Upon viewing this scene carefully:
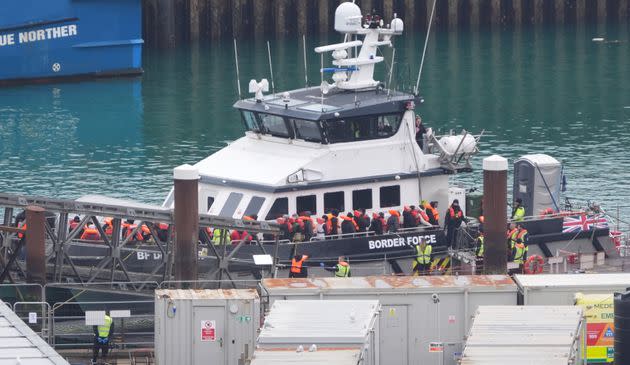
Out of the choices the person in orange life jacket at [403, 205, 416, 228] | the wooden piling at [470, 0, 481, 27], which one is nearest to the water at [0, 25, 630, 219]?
the wooden piling at [470, 0, 481, 27]

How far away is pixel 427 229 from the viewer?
33.7m

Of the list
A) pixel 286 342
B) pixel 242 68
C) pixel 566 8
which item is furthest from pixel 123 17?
pixel 286 342

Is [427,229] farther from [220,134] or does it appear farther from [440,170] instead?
[220,134]

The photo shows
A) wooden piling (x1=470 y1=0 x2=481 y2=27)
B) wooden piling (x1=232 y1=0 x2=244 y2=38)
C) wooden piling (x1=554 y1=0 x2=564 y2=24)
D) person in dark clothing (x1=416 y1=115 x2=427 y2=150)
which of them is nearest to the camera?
person in dark clothing (x1=416 y1=115 x2=427 y2=150)

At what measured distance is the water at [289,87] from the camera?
173ft

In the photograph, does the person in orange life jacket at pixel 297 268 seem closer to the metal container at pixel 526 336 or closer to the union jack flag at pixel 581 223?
the metal container at pixel 526 336

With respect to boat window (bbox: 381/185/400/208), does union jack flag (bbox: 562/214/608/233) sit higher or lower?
lower

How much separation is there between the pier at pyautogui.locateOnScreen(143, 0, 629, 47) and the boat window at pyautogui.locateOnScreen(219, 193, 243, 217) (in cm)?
4563

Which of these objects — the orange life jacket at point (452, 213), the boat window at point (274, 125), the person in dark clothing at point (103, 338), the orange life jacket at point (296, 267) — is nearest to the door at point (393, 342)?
the orange life jacket at point (296, 267)

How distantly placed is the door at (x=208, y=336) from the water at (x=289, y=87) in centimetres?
2066

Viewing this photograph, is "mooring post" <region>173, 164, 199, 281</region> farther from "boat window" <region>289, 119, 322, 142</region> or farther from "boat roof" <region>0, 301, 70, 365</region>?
"boat roof" <region>0, 301, 70, 365</region>

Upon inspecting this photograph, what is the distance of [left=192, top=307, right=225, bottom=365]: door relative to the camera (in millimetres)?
27344

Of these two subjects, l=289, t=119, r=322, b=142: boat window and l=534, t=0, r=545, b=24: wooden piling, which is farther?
l=534, t=0, r=545, b=24: wooden piling

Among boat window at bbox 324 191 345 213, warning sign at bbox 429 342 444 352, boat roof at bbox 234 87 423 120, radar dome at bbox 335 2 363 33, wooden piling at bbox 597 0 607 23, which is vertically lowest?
warning sign at bbox 429 342 444 352
